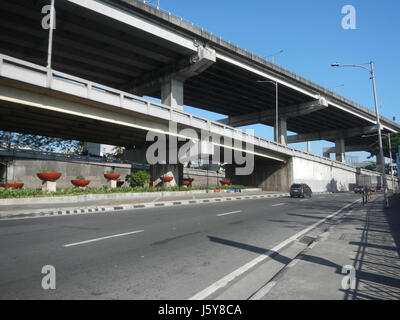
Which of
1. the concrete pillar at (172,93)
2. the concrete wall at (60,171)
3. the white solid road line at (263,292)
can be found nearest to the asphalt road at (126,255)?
the white solid road line at (263,292)

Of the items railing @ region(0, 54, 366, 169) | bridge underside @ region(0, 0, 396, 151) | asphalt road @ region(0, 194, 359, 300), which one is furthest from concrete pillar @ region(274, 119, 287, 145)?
asphalt road @ region(0, 194, 359, 300)

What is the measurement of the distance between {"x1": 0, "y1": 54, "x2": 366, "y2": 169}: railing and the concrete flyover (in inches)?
2.5

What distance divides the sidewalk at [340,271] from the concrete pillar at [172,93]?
25.3 metres

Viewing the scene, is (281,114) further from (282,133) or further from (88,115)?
(88,115)

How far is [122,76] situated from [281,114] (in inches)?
1151

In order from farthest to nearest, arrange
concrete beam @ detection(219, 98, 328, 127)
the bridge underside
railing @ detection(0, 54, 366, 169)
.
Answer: concrete beam @ detection(219, 98, 328, 127)
the bridge underside
railing @ detection(0, 54, 366, 169)

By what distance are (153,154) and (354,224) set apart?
23.6m

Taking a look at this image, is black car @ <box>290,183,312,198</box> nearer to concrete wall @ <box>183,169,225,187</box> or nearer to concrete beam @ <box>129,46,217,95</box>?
concrete wall @ <box>183,169,225,187</box>

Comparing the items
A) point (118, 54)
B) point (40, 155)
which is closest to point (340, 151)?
point (118, 54)

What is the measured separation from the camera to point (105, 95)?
62.4 feet

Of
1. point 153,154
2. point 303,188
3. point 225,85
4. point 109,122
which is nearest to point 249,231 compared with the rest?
point 109,122

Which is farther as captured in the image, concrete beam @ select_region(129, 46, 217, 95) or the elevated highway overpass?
concrete beam @ select_region(129, 46, 217, 95)

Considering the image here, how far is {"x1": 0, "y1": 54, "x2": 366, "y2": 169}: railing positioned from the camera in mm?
15297
